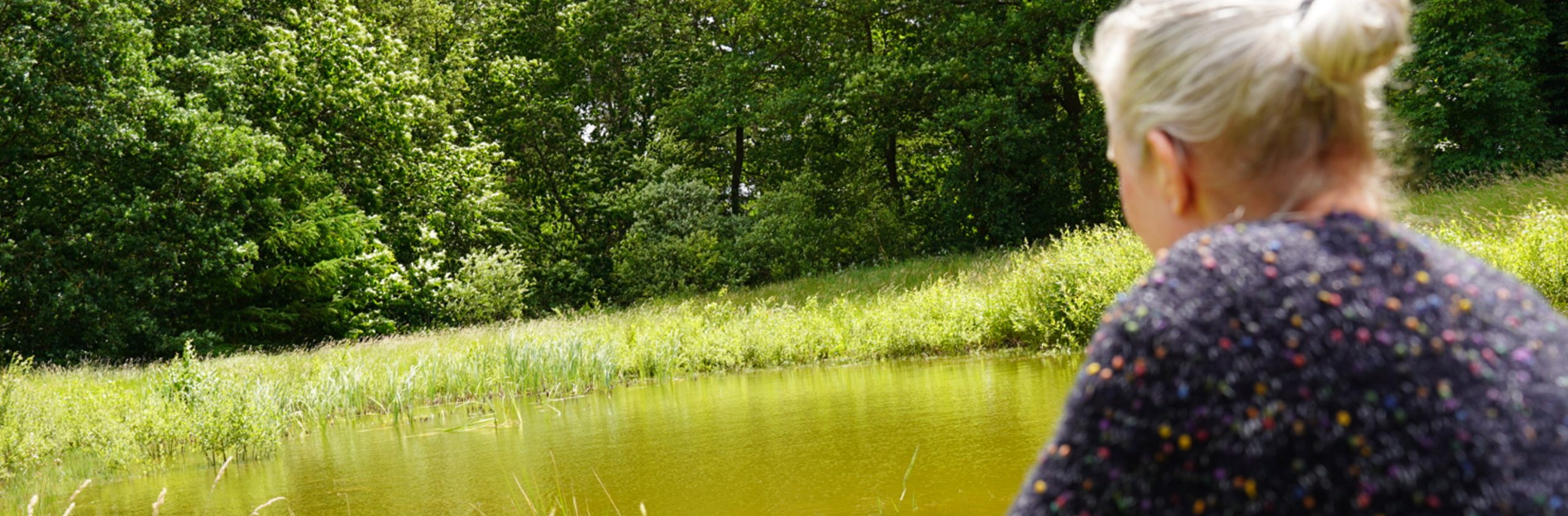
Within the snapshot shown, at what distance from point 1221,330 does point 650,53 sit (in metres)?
26.7

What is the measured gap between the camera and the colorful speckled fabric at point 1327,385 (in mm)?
932

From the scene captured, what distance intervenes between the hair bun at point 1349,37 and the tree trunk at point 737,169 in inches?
990

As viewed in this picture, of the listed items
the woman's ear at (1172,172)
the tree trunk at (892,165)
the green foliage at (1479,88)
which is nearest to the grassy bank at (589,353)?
the green foliage at (1479,88)

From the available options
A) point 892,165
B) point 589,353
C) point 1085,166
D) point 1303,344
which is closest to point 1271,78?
point 1303,344

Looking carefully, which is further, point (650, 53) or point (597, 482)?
point (650, 53)

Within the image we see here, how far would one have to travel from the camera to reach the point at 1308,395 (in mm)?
938

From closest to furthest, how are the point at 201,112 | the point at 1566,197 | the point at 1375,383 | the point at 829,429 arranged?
the point at 1375,383
the point at 829,429
the point at 1566,197
the point at 201,112

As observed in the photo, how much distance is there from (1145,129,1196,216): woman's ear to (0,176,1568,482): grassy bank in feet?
23.3

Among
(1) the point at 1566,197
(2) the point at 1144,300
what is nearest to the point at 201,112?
(1) the point at 1566,197

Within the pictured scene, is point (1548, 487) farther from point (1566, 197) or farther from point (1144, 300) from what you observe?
point (1566, 197)

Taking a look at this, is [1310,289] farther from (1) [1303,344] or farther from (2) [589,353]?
(2) [589,353]

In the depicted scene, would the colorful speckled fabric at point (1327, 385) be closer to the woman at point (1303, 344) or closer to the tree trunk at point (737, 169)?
the woman at point (1303, 344)

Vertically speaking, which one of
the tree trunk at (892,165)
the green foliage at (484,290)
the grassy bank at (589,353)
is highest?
the tree trunk at (892,165)

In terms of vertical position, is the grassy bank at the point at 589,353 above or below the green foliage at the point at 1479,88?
below
